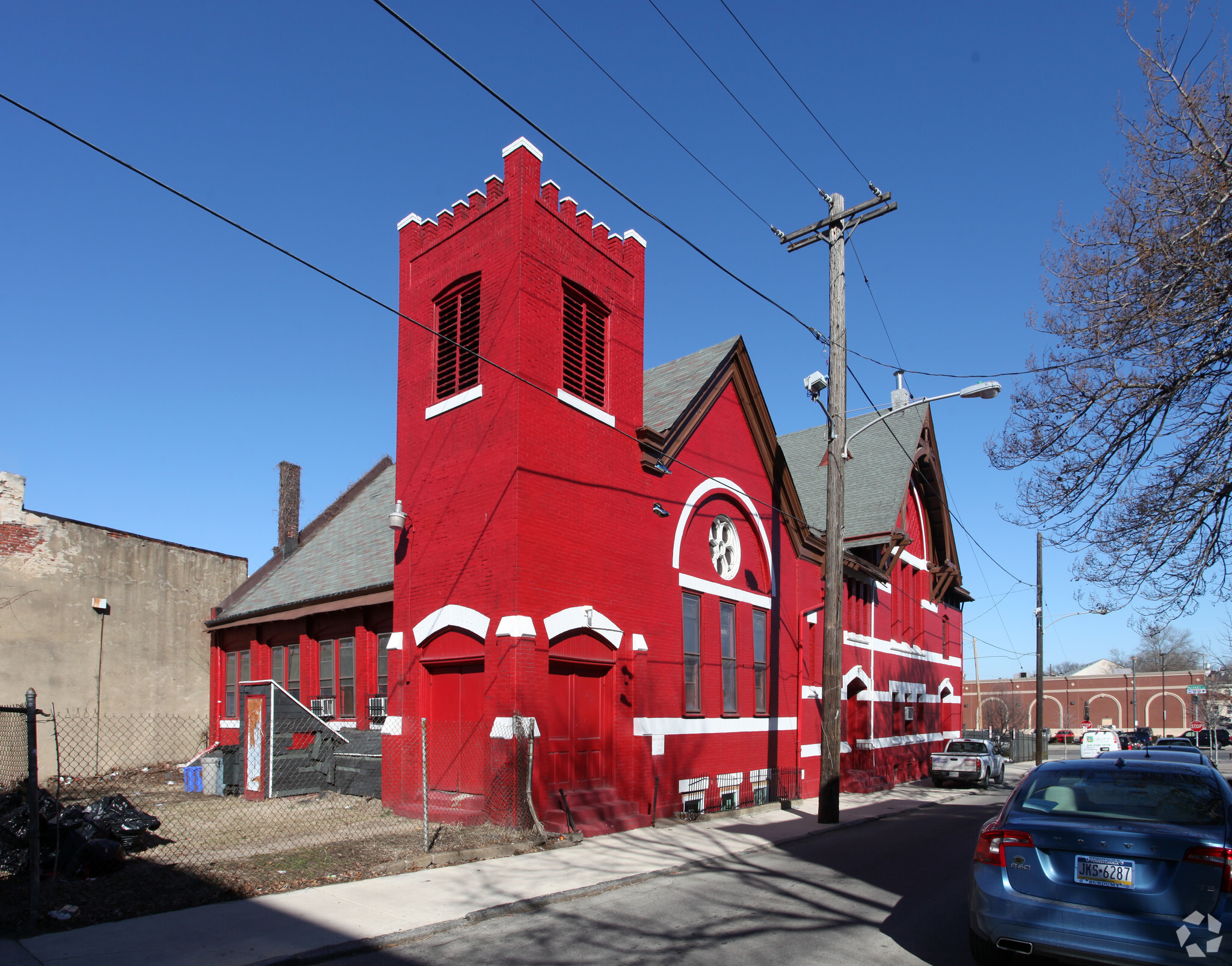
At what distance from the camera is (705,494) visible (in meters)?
19.6

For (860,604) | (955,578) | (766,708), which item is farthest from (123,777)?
(955,578)

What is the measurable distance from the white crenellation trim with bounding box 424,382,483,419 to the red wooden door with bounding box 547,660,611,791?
4844 millimetres

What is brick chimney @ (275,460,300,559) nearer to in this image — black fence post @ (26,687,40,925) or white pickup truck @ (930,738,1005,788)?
black fence post @ (26,687,40,925)

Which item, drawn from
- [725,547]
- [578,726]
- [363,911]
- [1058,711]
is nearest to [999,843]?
[363,911]

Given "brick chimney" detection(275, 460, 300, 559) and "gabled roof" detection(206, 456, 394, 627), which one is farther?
"brick chimney" detection(275, 460, 300, 559)

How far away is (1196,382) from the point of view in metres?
12.0

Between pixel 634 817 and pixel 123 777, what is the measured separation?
15.4 metres

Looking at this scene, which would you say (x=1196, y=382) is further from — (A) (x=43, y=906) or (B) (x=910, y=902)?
(A) (x=43, y=906)

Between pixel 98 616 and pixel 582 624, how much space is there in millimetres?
16251

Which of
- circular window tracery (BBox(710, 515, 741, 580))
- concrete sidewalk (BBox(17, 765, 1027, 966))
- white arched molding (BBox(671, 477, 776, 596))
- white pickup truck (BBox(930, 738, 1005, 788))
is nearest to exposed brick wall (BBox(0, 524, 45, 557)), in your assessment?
white arched molding (BBox(671, 477, 776, 596))

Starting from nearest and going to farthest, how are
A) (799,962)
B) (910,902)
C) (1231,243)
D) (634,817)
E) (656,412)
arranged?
1. (799,962)
2. (910,902)
3. (1231,243)
4. (634,817)
5. (656,412)

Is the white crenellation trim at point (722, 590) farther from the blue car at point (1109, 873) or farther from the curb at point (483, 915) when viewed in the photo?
the blue car at point (1109, 873)

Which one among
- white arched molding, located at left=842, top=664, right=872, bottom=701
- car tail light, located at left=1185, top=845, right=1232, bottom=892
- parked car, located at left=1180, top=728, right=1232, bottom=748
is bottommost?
parked car, located at left=1180, top=728, right=1232, bottom=748

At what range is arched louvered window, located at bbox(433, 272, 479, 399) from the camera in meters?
16.2
